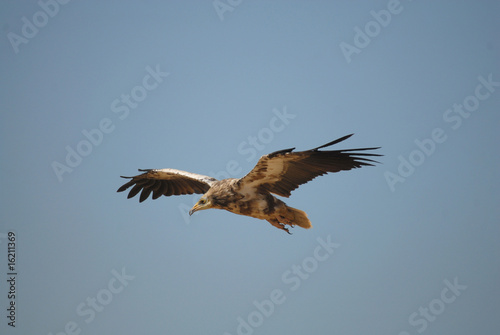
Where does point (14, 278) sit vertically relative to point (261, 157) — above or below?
below

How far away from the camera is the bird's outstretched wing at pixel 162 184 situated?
1147cm

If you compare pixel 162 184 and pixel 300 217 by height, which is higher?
pixel 162 184

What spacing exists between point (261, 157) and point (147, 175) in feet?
11.8

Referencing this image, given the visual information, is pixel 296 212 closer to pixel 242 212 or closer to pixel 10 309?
pixel 242 212

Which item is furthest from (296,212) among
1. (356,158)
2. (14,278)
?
(14,278)

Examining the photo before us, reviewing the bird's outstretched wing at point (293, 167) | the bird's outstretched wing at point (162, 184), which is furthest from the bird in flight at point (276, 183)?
the bird's outstretched wing at point (162, 184)

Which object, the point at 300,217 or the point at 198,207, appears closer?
the point at 198,207

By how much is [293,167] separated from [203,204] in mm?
1577

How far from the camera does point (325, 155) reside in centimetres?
891

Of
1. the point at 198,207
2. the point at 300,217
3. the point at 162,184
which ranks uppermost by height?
the point at 162,184

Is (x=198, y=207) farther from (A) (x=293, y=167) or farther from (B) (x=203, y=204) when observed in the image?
(A) (x=293, y=167)

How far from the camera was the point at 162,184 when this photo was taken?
11992 mm

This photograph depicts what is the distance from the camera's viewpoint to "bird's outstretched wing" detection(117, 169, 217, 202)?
11469 mm

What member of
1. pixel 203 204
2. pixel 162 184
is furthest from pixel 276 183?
pixel 162 184
